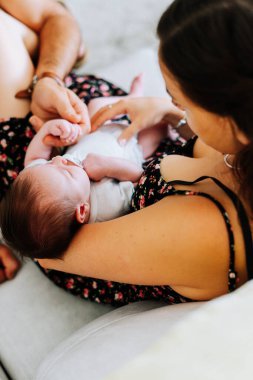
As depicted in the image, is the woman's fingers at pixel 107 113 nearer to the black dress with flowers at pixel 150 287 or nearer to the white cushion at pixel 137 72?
the black dress with flowers at pixel 150 287

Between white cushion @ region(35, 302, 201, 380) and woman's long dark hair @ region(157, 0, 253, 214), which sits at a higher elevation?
woman's long dark hair @ region(157, 0, 253, 214)

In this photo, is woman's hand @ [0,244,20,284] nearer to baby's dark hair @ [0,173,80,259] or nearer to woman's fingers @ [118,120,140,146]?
baby's dark hair @ [0,173,80,259]

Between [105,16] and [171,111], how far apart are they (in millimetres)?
1113

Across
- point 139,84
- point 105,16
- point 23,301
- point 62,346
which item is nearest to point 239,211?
point 62,346

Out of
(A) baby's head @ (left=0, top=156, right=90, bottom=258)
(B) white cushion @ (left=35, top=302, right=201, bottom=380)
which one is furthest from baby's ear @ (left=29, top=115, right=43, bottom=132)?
(B) white cushion @ (left=35, top=302, right=201, bottom=380)

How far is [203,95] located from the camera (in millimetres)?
599

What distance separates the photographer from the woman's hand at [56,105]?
3.61 ft

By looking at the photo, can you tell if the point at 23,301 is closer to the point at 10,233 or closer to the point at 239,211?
the point at 10,233

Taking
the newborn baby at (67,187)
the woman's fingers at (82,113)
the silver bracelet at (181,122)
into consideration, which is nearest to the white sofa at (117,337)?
the newborn baby at (67,187)

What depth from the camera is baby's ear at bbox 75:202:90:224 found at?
90 centimetres

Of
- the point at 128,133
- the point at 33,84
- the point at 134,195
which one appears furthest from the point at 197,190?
the point at 33,84

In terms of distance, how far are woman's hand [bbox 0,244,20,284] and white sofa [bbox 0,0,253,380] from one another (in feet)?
0.06

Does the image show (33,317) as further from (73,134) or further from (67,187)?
(73,134)

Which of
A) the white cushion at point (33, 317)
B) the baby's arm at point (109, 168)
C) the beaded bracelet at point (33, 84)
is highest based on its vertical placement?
the beaded bracelet at point (33, 84)
